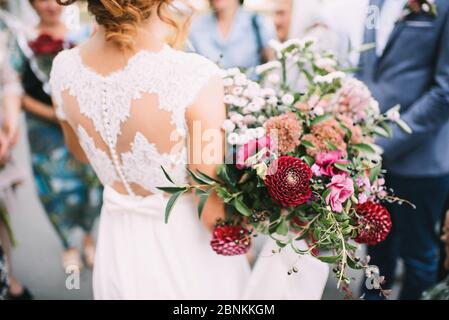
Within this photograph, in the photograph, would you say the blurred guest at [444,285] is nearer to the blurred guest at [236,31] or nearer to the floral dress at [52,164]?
the blurred guest at [236,31]

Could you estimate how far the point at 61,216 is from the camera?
95.3 inches

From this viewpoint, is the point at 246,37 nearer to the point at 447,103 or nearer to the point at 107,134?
the point at 447,103

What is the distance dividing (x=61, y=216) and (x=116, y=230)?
1259 mm

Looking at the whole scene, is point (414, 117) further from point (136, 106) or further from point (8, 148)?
point (8, 148)

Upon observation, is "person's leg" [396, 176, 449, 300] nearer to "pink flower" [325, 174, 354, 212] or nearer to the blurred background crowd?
the blurred background crowd

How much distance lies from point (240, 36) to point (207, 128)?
1.33 m

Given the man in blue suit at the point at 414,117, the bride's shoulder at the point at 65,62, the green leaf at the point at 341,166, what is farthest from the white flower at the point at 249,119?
the man in blue suit at the point at 414,117

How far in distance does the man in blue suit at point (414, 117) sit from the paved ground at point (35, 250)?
1.01 feet

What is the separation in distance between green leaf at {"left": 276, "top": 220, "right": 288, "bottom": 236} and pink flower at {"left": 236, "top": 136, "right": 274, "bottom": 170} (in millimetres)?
190

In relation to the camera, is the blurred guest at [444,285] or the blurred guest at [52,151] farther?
the blurred guest at [52,151]

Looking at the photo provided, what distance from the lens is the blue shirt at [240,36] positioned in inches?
86.4

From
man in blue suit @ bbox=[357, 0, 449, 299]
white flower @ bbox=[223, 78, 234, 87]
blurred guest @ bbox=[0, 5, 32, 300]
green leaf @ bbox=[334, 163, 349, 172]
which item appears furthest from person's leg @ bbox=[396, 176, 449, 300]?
blurred guest @ bbox=[0, 5, 32, 300]
